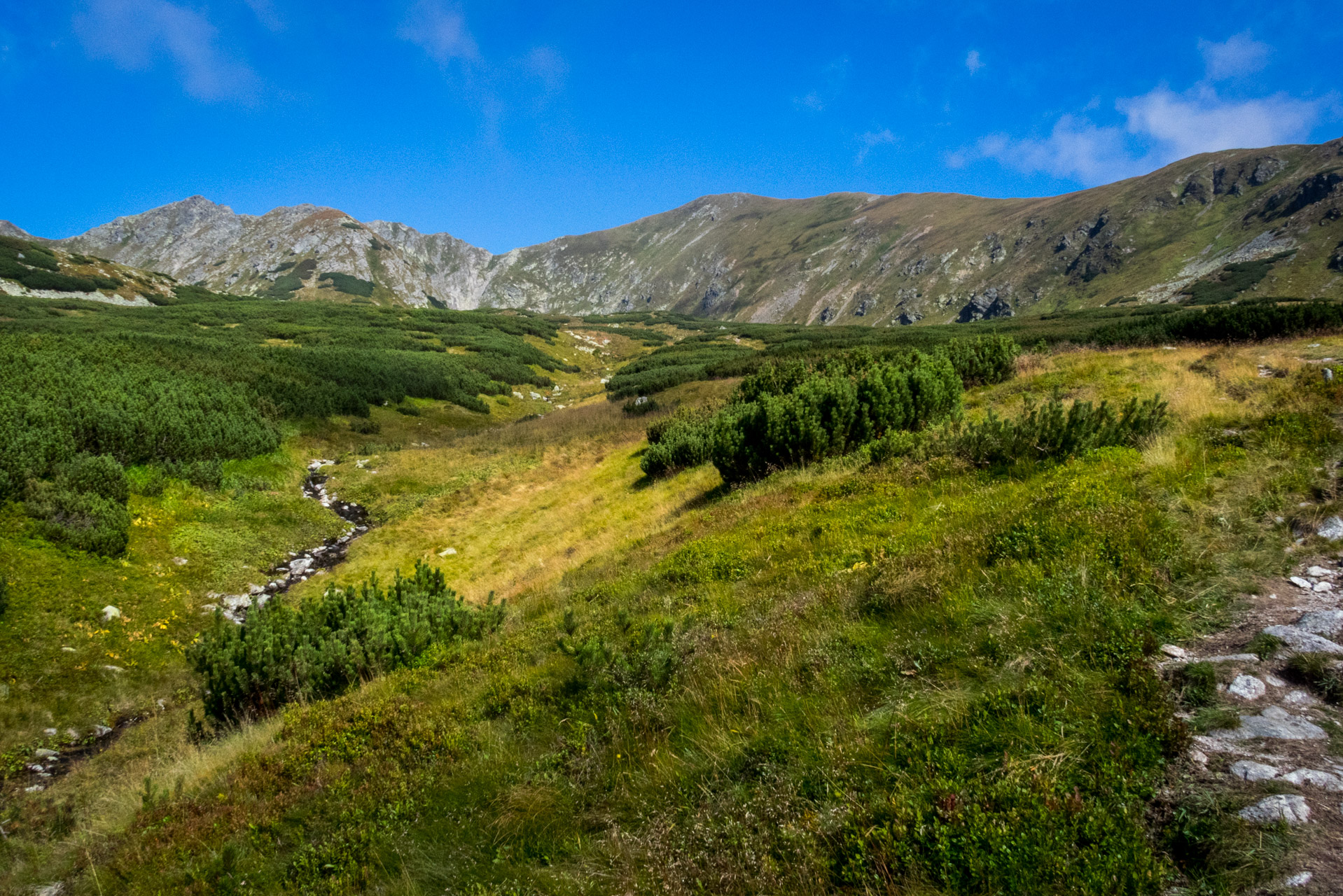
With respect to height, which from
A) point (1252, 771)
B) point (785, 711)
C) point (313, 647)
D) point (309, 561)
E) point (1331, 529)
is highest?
point (1331, 529)

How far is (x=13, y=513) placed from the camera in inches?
565

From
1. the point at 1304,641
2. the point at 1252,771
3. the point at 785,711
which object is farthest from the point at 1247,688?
the point at 785,711

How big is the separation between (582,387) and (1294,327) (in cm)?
5906

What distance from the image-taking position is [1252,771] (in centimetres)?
285

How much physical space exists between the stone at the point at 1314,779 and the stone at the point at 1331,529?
3529mm

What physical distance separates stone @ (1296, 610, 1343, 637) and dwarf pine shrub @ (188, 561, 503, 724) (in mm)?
9423

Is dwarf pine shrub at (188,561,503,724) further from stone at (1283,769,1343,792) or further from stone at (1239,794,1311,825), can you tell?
stone at (1283,769,1343,792)

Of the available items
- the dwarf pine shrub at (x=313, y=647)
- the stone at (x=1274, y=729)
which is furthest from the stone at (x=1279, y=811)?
the dwarf pine shrub at (x=313, y=647)

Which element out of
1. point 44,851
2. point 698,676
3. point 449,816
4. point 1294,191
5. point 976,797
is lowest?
point 44,851

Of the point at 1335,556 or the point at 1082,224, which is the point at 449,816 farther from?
the point at 1082,224

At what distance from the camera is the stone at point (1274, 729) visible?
120 inches

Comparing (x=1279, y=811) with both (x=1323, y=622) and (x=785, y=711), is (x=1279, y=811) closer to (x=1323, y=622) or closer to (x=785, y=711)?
(x=1323, y=622)

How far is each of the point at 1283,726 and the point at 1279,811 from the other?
81 centimetres

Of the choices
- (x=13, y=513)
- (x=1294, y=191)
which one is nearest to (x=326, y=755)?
(x=13, y=513)
